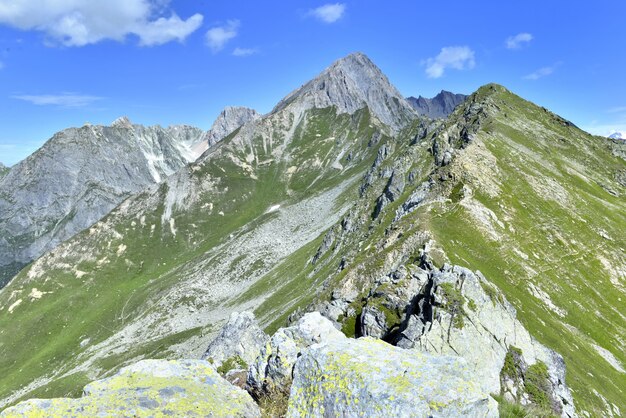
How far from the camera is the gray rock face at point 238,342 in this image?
23450 mm

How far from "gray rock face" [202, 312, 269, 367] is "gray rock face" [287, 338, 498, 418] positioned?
24.5 feet

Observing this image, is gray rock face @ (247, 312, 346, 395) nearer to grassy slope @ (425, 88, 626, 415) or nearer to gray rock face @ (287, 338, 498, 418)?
gray rock face @ (287, 338, 498, 418)

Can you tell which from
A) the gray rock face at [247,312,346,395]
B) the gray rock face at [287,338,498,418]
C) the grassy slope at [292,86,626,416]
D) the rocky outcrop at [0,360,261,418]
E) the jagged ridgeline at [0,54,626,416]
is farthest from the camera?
the grassy slope at [292,86,626,416]

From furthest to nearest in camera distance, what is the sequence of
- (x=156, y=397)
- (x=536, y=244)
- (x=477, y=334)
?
(x=536, y=244) < (x=477, y=334) < (x=156, y=397)

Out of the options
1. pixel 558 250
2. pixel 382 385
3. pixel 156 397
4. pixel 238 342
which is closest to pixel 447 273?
pixel 238 342

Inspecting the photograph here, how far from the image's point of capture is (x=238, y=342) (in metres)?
27.3

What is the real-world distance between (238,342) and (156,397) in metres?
15.4

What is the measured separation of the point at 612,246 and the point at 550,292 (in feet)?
99.7

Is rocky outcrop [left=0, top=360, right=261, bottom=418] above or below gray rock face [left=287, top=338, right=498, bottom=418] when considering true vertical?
above

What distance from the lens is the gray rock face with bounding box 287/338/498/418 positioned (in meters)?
10.2

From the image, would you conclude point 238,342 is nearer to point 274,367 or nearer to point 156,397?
point 274,367

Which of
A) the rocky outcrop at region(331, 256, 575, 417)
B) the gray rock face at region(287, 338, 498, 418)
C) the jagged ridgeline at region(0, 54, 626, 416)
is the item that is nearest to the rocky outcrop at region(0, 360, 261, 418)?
the gray rock face at region(287, 338, 498, 418)

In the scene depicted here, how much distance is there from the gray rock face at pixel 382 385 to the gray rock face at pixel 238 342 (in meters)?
7.46

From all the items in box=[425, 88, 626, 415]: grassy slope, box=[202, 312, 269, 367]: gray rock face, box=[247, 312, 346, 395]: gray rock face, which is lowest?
box=[425, 88, 626, 415]: grassy slope
